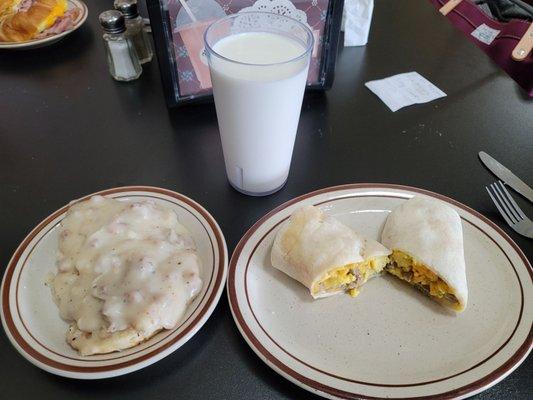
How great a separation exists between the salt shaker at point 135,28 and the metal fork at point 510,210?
1.07 meters

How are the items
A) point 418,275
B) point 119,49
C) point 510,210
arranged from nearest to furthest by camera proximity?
1. point 418,275
2. point 510,210
3. point 119,49

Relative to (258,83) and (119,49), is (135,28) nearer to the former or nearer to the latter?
(119,49)

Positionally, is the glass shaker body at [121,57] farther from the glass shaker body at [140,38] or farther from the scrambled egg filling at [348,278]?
the scrambled egg filling at [348,278]

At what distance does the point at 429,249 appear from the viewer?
789mm

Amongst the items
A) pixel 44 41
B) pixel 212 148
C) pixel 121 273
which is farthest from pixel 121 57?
pixel 121 273

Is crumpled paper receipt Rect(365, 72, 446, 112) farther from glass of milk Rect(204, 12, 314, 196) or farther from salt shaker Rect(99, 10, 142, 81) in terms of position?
salt shaker Rect(99, 10, 142, 81)

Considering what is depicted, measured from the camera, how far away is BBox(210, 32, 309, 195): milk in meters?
0.77

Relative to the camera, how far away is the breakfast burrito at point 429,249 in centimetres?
77

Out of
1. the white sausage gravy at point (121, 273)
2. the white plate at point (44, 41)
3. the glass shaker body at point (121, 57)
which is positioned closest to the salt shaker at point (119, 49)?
the glass shaker body at point (121, 57)

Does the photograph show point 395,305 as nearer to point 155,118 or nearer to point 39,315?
point 39,315

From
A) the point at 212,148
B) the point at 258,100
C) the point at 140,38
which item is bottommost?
the point at 212,148

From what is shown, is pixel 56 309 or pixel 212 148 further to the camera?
pixel 212 148

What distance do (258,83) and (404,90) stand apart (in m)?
0.74

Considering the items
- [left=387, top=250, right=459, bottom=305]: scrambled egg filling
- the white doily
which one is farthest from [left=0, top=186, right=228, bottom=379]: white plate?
the white doily
